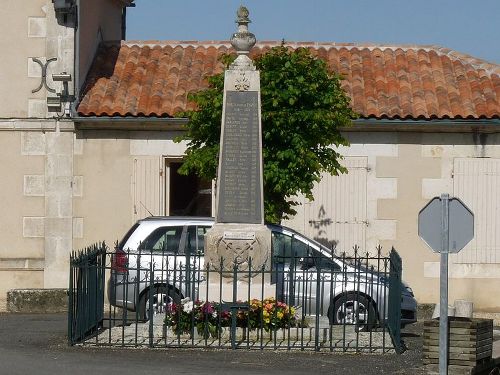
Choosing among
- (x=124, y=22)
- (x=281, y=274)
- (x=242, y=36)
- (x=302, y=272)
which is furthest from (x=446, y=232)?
(x=124, y=22)

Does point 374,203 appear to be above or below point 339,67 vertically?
below

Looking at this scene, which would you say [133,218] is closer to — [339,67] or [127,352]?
[339,67]

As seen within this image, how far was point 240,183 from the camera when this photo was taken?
1545 centimetres

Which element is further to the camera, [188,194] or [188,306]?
[188,194]

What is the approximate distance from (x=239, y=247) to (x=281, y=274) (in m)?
1.22

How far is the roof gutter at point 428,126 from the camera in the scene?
21188 millimetres

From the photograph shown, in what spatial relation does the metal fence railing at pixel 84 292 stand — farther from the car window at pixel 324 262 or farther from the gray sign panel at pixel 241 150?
the car window at pixel 324 262

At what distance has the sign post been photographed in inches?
527

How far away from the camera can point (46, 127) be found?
Answer: 2142cm

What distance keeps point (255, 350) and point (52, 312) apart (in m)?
6.86

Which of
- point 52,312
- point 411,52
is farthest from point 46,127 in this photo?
point 411,52

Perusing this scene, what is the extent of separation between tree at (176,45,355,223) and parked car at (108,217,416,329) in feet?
3.45

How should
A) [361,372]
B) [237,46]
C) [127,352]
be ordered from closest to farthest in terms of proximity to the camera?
[361,372] → [127,352] → [237,46]

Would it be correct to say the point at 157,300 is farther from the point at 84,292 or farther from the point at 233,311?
the point at 233,311
